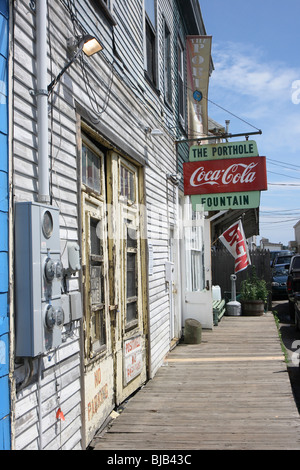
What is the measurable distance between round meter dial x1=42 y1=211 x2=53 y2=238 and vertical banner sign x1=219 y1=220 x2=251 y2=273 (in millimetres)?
10183

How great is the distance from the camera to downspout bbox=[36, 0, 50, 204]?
3250 mm

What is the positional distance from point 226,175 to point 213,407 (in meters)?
4.45

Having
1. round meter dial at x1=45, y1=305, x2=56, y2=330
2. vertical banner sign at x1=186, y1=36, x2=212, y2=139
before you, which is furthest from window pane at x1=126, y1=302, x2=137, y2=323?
vertical banner sign at x1=186, y1=36, x2=212, y2=139

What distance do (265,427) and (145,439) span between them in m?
1.20

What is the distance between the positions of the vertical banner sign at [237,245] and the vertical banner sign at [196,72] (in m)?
3.09

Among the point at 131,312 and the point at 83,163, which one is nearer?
the point at 83,163

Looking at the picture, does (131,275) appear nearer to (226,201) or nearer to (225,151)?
(226,201)

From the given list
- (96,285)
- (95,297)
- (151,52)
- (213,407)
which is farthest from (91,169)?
(151,52)

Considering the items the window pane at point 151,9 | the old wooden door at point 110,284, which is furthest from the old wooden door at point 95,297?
the window pane at point 151,9

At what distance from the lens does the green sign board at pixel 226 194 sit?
8.53m

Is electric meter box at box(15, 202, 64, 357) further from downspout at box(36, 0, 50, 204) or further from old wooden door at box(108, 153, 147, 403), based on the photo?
old wooden door at box(108, 153, 147, 403)

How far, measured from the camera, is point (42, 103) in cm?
329

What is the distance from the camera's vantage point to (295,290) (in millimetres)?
12977

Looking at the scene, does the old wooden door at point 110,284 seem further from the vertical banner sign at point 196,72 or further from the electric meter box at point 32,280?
the vertical banner sign at point 196,72
